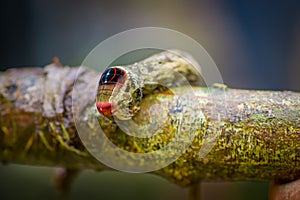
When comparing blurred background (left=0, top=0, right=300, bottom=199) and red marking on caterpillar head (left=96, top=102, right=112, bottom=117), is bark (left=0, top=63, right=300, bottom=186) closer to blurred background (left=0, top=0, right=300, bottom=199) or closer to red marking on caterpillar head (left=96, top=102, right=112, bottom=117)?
red marking on caterpillar head (left=96, top=102, right=112, bottom=117)

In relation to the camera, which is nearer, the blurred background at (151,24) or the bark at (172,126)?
the bark at (172,126)

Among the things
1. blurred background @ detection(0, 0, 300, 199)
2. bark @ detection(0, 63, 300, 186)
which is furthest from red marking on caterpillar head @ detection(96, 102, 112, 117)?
blurred background @ detection(0, 0, 300, 199)

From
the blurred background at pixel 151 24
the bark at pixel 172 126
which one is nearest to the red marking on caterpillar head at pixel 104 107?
the bark at pixel 172 126

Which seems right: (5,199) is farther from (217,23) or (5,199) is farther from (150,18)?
(217,23)

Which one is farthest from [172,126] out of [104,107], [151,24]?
[151,24]

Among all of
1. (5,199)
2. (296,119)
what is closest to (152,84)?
(296,119)

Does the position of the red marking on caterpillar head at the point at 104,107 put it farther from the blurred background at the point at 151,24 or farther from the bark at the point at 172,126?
the blurred background at the point at 151,24
